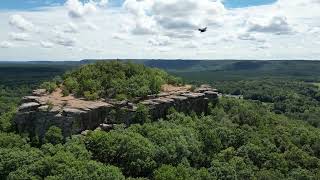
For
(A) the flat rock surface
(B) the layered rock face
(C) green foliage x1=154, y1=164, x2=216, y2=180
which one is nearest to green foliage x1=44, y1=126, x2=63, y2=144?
(B) the layered rock face

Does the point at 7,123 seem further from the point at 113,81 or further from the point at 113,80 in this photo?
A: the point at 113,80

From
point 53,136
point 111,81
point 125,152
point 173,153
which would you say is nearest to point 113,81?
point 111,81

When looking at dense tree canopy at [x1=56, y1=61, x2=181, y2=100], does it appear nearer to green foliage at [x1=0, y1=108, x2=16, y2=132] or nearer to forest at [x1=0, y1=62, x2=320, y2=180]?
forest at [x1=0, y1=62, x2=320, y2=180]

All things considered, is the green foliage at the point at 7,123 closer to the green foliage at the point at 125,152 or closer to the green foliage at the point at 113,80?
the green foliage at the point at 113,80

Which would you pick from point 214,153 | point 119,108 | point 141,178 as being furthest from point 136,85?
point 141,178

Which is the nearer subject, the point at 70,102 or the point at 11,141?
the point at 11,141

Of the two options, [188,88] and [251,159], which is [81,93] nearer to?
[188,88]
